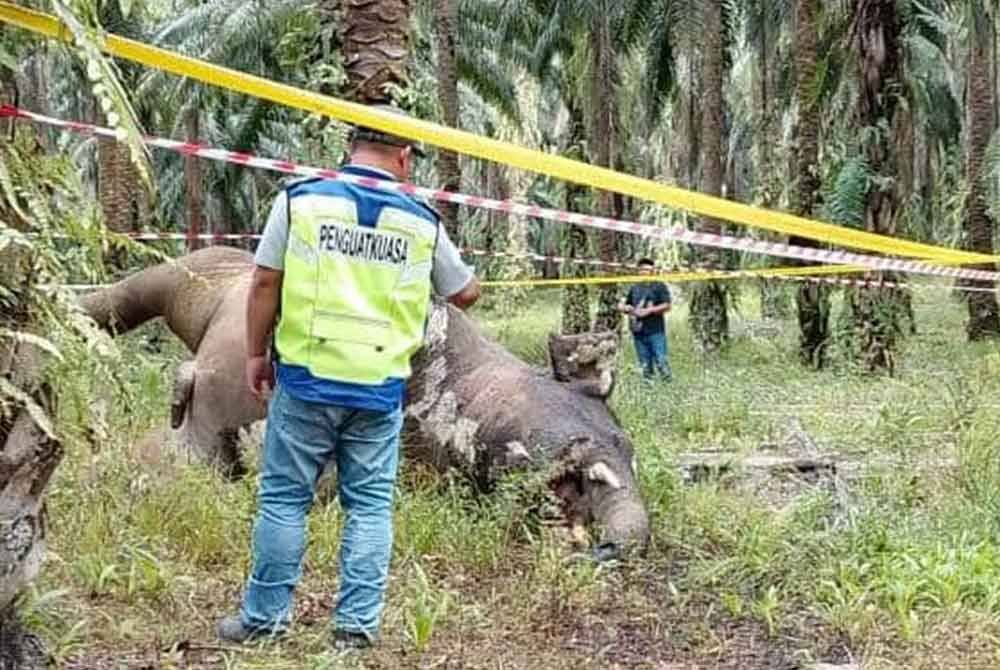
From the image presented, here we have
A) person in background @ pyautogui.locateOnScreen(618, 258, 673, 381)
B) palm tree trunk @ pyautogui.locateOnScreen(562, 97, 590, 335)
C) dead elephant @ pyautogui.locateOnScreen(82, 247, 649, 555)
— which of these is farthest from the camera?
palm tree trunk @ pyautogui.locateOnScreen(562, 97, 590, 335)

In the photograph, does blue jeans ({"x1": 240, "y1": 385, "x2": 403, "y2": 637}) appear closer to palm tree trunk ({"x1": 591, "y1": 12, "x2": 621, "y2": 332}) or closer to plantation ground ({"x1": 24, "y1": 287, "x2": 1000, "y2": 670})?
plantation ground ({"x1": 24, "y1": 287, "x2": 1000, "y2": 670})

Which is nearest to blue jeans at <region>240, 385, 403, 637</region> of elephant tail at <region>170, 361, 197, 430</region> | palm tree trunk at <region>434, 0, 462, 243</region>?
elephant tail at <region>170, 361, 197, 430</region>

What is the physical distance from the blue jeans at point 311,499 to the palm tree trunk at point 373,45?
2.60 metres

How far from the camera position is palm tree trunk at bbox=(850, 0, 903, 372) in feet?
39.5

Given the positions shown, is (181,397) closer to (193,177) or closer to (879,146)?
(879,146)

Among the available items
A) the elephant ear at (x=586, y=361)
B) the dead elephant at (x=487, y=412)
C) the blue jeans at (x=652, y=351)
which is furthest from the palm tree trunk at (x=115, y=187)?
the elephant ear at (x=586, y=361)

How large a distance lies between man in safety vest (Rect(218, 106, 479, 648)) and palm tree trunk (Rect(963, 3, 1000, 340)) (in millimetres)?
13180

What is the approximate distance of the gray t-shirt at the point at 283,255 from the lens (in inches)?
163

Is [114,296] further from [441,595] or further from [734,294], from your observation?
[734,294]

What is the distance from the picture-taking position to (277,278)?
13.7 ft

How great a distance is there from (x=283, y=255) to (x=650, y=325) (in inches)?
330

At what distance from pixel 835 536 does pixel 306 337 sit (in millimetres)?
2234

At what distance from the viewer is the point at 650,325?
1229cm

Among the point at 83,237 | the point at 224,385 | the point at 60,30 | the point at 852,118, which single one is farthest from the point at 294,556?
the point at 852,118
